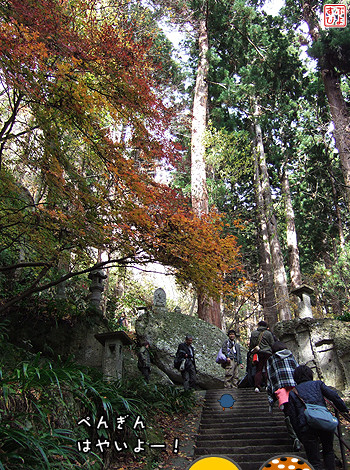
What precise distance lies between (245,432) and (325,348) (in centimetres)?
355

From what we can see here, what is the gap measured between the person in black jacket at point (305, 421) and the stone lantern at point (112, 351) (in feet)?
11.0

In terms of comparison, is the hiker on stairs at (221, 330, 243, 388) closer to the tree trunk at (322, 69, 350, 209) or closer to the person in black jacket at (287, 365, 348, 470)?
the person in black jacket at (287, 365, 348, 470)

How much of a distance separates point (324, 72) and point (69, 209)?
34.5 feet

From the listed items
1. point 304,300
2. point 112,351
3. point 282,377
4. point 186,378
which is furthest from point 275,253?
point 282,377

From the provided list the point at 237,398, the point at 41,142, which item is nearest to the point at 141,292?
the point at 237,398

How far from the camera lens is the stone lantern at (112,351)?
20.8 ft

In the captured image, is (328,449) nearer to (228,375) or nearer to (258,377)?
(258,377)

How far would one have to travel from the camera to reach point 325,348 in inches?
321

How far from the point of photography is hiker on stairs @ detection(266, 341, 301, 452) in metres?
4.40

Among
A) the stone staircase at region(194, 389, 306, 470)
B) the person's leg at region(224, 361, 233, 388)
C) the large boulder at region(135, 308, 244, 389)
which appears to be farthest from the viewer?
the large boulder at region(135, 308, 244, 389)

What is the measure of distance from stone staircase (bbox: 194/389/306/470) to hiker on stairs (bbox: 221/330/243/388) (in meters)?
0.67

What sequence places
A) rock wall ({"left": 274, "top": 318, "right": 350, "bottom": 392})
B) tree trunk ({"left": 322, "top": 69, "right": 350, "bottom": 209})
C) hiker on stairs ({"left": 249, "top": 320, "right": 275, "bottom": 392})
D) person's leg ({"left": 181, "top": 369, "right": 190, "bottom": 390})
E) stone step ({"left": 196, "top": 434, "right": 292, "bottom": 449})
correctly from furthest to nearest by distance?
tree trunk ({"left": 322, "top": 69, "right": 350, "bottom": 209})
rock wall ({"left": 274, "top": 318, "right": 350, "bottom": 392})
person's leg ({"left": 181, "top": 369, "right": 190, "bottom": 390})
hiker on stairs ({"left": 249, "top": 320, "right": 275, "bottom": 392})
stone step ({"left": 196, "top": 434, "right": 292, "bottom": 449})

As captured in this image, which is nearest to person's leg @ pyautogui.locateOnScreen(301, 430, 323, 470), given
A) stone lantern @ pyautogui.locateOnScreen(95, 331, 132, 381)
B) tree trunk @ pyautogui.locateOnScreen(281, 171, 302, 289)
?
stone lantern @ pyautogui.locateOnScreen(95, 331, 132, 381)

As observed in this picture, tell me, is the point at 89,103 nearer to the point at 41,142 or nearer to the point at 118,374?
the point at 41,142
